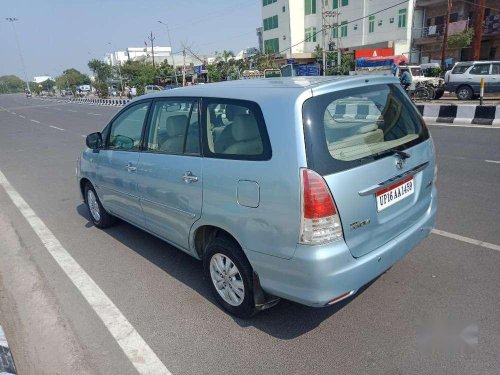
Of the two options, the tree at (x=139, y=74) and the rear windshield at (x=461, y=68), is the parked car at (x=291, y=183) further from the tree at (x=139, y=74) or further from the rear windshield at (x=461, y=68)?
the tree at (x=139, y=74)

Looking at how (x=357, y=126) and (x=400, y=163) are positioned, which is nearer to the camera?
(x=400, y=163)

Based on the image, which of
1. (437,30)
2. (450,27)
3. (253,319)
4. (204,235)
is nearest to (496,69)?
(204,235)

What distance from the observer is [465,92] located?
58.0 feet

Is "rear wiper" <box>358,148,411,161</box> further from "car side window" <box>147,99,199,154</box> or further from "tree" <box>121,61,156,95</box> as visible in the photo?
"tree" <box>121,61,156,95</box>

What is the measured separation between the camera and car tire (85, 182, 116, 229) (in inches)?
194

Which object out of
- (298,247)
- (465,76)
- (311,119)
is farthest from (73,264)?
(465,76)

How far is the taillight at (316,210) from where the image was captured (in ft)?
7.64

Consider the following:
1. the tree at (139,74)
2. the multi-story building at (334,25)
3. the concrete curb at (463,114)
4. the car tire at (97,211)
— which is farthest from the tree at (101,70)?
the car tire at (97,211)

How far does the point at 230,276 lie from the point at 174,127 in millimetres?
1366

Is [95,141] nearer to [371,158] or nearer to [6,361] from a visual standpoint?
[6,361]

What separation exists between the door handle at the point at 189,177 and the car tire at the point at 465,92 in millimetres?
18155

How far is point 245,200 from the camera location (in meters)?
2.59

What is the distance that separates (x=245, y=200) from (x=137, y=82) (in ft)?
194

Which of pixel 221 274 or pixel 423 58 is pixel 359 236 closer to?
pixel 221 274
